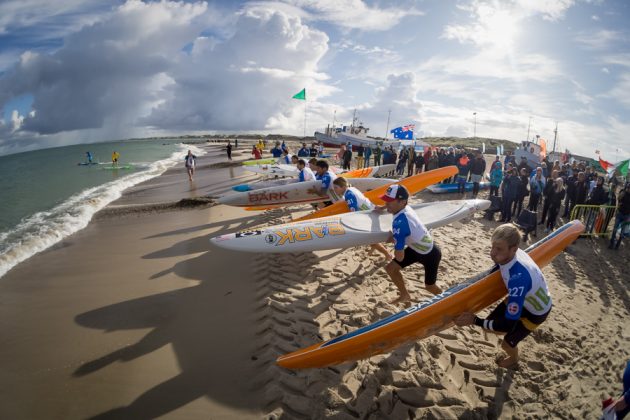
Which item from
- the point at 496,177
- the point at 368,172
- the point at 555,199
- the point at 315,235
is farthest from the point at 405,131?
the point at 315,235

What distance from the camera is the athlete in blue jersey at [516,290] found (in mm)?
2590

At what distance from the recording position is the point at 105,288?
16.2 feet

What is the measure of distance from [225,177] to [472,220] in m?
13.2

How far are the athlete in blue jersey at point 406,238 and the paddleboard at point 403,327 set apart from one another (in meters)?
0.68

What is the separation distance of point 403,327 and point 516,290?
1.10m

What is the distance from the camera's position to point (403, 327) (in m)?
3.01

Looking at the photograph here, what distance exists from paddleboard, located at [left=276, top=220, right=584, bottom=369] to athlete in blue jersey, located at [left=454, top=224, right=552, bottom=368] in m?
0.30

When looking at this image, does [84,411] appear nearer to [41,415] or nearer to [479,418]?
[41,415]

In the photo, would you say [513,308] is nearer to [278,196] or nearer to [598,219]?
[278,196]

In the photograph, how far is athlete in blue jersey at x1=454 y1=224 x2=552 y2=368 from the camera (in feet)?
8.50

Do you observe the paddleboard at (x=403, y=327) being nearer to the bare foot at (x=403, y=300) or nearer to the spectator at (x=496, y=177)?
the bare foot at (x=403, y=300)

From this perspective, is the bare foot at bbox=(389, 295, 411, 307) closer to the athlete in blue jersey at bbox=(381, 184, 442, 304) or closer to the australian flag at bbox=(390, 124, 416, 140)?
the athlete in blue jersey at bbox=(381, 184, 442, 304)

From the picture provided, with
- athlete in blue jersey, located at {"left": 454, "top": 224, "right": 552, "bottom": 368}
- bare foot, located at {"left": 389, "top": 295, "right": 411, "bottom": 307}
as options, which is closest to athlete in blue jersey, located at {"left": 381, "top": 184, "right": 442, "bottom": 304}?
bare foot, located at {"left": 389, "top": 295, "right": 411, "bottom": 307}

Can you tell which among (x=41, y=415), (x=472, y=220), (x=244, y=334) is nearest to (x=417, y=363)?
(x=244, y=334)
